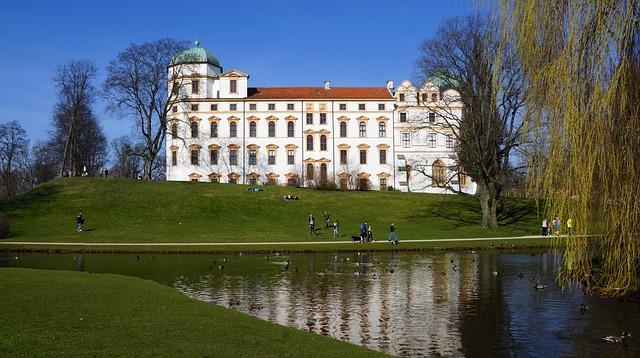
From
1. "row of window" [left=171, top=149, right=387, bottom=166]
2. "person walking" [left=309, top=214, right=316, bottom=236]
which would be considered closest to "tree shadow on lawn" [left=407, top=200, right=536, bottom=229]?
"person walking" [left=309, top=214, right=316, bottom=236]

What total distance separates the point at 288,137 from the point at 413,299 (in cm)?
7720

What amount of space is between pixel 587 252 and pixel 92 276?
1631 cm

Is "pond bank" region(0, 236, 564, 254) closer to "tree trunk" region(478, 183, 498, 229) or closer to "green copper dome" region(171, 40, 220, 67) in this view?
"tree trunk" region(478, 183, 498, 229)

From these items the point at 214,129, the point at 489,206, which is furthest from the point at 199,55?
the point at 489,206

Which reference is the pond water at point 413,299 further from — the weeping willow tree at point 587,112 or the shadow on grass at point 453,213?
the shadow on grass at point 453,213

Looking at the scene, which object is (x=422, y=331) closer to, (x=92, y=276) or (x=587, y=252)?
(x=587, y=252)

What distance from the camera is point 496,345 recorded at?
542 inches

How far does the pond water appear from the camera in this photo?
1416cm

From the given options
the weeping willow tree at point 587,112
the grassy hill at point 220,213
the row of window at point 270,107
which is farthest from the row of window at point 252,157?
the weeping willow tree at point 587,112

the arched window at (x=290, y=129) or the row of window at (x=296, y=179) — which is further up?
the arched window at (x=290, y=129)

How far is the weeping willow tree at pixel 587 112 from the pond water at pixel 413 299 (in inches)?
90.2

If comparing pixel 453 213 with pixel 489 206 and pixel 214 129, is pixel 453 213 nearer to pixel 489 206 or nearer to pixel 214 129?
pixel 489 206

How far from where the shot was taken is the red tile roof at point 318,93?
9644 centimetres

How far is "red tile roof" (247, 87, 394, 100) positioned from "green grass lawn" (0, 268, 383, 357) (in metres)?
79.8
